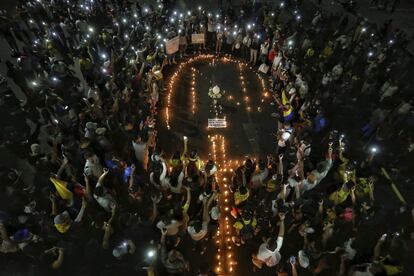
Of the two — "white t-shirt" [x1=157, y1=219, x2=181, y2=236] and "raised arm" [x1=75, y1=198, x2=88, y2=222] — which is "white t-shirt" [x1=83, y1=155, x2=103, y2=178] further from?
"white t-shirt" [x1=157, y1=219, x2=181, y2=236]

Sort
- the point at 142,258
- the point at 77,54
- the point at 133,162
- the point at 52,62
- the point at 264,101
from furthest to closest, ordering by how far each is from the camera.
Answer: the point at 77,54, the point at 264,101, the point at 52,62, the point at 133,162, the point at 142,258

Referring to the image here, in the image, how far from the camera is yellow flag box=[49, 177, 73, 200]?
7363mm

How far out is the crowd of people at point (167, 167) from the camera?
739cm

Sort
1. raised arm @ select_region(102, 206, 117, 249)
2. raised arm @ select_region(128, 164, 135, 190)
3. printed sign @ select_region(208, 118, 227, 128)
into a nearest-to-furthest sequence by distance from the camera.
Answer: raised arm @ select_region(102, 206, 117, 249), raised arm @ select_region(128, 164, 135, 190), printed sign @ select_region(208, 118, 227, 128)

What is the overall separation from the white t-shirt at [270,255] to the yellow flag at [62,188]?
434 centimetres

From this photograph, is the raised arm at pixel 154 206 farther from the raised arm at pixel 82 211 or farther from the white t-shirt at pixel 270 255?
the white t-shirt at pixel 270 255

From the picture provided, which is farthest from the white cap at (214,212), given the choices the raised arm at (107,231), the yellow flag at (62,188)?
the yellow flag at (62,188)

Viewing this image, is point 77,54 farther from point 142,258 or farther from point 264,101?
point 142,258

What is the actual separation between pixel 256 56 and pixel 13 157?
9709 millimetres

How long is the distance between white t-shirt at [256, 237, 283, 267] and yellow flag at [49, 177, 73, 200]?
14.2ft

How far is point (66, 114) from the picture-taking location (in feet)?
31.9

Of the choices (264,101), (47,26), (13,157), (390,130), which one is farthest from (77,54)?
(390,130)

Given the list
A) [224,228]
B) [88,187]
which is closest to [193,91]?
[224,228]

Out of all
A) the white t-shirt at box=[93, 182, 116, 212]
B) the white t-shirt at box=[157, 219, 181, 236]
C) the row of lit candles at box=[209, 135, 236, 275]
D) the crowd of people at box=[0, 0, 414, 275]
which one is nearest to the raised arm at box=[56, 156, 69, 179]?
the crowd of people at box=[0, 0, 414, 275]
